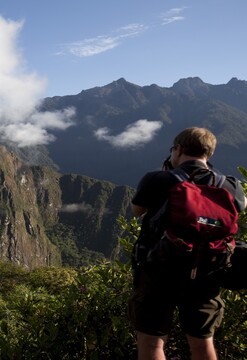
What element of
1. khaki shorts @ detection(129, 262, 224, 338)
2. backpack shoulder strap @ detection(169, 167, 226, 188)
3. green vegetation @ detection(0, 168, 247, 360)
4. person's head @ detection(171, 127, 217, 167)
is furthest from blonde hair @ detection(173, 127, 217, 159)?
green vegetation @ detection(0, 168, 247, 360)

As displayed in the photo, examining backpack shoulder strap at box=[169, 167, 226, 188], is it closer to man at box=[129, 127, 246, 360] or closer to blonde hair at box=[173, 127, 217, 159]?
man at box=[129, 127, 246, 360]

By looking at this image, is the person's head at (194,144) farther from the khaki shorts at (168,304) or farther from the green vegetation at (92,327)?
the green vegetation at (92,327)

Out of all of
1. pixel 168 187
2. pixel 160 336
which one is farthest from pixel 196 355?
pixel 168 187

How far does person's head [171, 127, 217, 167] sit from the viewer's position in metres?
3.20

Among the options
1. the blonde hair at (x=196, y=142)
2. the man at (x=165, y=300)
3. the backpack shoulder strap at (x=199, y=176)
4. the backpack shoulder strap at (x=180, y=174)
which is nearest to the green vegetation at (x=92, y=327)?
the man at (x=165, y=300)

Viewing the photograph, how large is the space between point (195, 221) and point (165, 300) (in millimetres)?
645

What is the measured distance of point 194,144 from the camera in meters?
3.19

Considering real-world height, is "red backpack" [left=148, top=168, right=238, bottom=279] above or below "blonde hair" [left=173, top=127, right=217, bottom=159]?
below

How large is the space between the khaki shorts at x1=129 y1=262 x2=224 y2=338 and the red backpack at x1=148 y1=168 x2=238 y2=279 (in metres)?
0.19

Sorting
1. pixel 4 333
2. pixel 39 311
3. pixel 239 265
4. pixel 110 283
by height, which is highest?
pixel 239 265

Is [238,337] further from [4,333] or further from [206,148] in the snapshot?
[4,333]

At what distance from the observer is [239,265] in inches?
126

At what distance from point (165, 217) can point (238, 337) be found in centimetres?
163

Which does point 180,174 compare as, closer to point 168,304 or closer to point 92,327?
point 168,304
